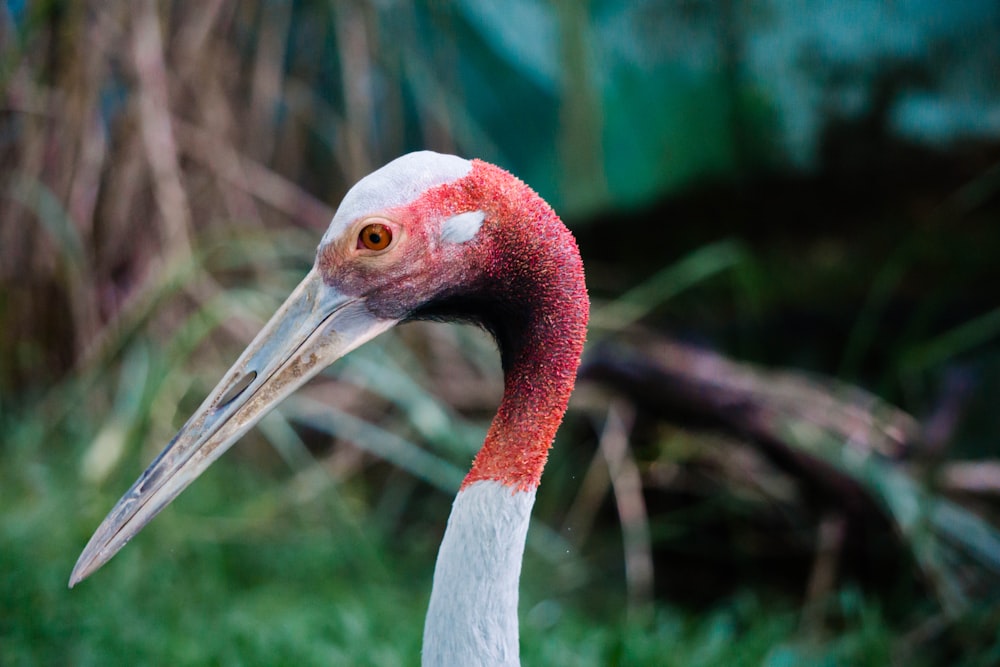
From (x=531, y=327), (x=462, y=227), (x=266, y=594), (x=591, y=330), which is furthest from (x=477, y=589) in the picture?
(x=591, y=330)

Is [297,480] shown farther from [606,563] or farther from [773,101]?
[773,101]

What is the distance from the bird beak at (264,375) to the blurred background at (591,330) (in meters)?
0.85

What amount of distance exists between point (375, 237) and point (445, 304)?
13 cm

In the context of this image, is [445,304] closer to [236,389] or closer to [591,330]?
[236,389]

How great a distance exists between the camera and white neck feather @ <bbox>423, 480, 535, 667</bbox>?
103cm

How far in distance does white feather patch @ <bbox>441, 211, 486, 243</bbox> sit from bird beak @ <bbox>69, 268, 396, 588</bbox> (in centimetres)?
13

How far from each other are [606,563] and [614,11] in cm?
183

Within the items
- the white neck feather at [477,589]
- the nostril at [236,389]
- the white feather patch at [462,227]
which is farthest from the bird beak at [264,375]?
the white neck feather at [477,589]

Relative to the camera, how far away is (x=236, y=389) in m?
1.08

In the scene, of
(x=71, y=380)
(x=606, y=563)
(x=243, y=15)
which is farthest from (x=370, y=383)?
(x=243, y=15)

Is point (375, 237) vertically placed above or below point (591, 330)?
below

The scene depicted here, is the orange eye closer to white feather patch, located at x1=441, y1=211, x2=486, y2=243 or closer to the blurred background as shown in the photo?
white feather patch, located at x1=441, y1=211, x2=486, y2=243

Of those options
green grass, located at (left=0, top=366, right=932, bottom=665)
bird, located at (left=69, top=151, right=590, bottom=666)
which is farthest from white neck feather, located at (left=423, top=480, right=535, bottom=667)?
green grass, located at (left=0, top=366, right=932, bottom=665)

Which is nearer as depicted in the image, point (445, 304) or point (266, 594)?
point (445, 304)
